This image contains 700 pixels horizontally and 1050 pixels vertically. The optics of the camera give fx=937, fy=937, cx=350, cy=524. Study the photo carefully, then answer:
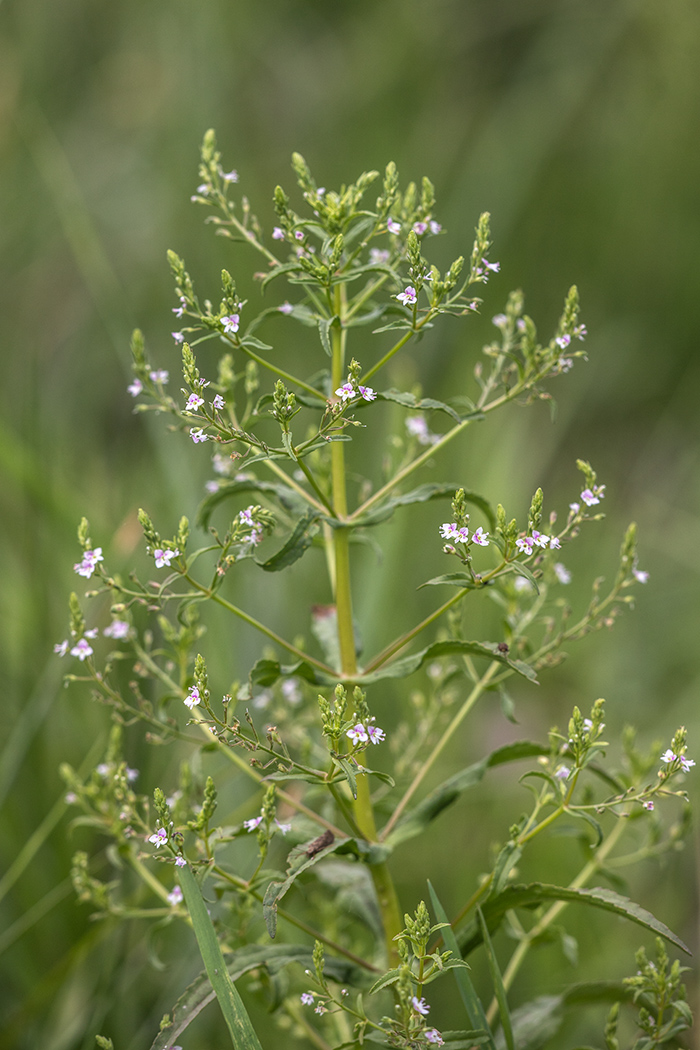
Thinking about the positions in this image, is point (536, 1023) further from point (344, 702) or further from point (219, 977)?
point (344, 702)

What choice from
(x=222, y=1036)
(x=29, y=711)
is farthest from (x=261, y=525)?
(x=222, y=1036)

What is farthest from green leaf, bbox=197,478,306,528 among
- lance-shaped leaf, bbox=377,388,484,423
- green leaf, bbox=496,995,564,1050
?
green leaf, bbox=496,995,564,1050

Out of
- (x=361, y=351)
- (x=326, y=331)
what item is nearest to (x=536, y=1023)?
(x=326, y=331)

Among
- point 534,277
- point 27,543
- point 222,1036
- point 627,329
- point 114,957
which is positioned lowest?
point 222,1036

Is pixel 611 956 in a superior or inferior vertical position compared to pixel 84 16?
inferior

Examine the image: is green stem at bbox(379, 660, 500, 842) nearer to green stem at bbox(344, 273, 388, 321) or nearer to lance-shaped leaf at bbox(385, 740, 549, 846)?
lance-shaped leaf at bbox(385, 740, 549, 846)

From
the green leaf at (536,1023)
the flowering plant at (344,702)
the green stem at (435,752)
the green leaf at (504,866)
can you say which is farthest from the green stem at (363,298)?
the green leaf at (536,1023)

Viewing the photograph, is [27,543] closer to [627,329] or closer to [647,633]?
[647,633]
